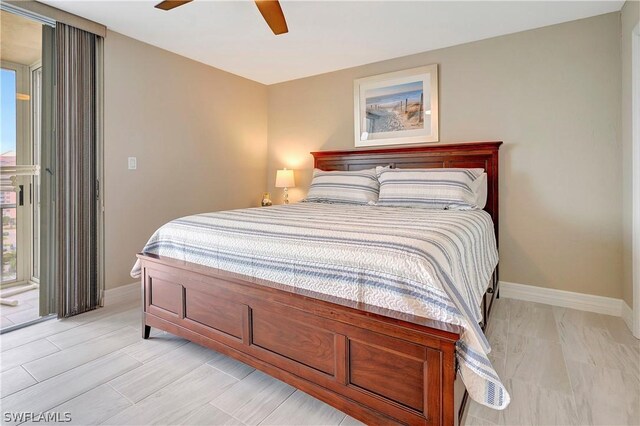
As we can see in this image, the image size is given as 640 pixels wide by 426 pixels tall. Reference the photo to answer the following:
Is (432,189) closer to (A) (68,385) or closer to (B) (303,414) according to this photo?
(B) (303,414)

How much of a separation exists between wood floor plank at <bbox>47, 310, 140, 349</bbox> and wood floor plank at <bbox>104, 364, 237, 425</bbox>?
3.16 feet

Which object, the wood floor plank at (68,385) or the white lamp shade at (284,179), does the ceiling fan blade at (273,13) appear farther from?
the wood floor plank at (68,385)

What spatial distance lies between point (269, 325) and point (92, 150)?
2284 millimetres

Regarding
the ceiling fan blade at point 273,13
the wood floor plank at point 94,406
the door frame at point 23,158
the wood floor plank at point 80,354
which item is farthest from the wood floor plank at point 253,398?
the door frame at point 23,158

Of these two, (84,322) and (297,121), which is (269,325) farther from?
(297,121)

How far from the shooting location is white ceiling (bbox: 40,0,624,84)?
98.1 inches

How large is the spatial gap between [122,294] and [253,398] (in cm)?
202

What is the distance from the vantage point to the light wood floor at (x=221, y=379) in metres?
1.49

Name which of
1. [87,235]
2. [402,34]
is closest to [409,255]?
[402,34]

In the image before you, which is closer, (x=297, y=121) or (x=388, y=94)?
(x=388, y=94)

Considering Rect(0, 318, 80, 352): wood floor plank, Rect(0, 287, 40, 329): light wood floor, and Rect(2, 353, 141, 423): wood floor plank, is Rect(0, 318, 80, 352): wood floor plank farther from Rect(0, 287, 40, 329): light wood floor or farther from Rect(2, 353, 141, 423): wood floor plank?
Rect(2, 353, 141, 423): wood floor plank

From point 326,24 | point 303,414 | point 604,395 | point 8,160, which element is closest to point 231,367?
point 303,414

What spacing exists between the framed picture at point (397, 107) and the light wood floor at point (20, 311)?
11.2 feet

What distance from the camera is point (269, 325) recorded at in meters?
1.62
